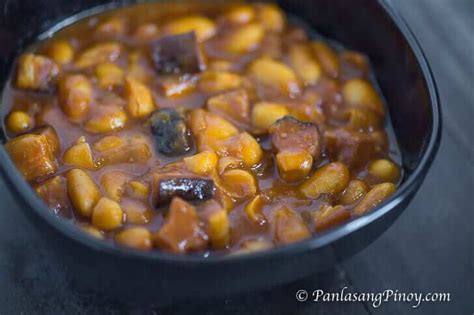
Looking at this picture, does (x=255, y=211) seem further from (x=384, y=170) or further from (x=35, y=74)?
(x=35, y=74)

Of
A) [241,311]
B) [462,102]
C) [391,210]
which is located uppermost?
[391,210]

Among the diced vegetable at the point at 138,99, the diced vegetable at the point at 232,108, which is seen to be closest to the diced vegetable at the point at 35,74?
the diced vegetable at the point at 138,99

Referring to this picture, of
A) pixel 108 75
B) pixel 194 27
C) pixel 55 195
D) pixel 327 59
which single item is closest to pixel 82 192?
pixel 55 195

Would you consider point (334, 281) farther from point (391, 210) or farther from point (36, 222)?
point (36, 222)

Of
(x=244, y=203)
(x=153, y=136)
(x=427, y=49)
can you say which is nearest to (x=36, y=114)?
(x=153, y=136)

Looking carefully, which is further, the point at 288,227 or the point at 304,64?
the point at 304,64

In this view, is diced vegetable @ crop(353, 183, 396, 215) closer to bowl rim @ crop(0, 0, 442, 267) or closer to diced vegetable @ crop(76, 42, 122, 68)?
bowl rim @ crop(0, 0, 442, 267)
